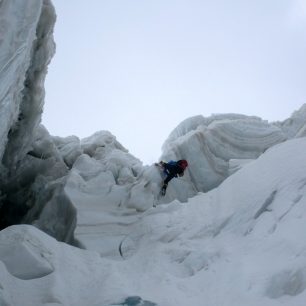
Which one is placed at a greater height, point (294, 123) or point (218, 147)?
point (294, 123)

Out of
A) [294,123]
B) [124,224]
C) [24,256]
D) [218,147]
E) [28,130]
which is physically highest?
[294,123]

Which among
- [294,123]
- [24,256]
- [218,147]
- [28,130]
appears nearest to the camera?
[24,256]

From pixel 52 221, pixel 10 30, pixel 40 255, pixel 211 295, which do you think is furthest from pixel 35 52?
pixel 211 295

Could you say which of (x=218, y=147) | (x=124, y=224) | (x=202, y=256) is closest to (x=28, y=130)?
(x=124, y=224)

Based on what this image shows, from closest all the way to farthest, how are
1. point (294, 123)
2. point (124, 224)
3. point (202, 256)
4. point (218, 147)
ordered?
point (202, 256) < point (124, 224) < point (218, 147) < point (294, 123)

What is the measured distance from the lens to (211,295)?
6359 millimetres

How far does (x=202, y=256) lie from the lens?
7.96m

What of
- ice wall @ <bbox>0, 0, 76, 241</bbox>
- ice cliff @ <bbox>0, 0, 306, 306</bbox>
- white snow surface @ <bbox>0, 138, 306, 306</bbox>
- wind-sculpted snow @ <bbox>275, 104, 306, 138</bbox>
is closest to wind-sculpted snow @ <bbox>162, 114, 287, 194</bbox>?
ice cliff @ <bbox>0, 0, 306, 306</bbox>

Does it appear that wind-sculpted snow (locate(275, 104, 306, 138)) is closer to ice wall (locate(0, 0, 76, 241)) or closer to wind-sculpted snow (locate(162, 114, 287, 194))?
wind-sculpted snow (locate(162, 114, 287, 194))

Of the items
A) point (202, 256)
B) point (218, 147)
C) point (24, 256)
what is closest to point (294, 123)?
point (218, 147)

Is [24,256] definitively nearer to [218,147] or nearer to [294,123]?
[218,147]

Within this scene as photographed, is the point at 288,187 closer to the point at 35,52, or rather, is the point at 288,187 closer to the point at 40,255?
the point at 40,255

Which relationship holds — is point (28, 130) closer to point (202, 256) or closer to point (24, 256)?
point (24, 256)

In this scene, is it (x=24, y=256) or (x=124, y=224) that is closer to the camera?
(x=24, y=256)
